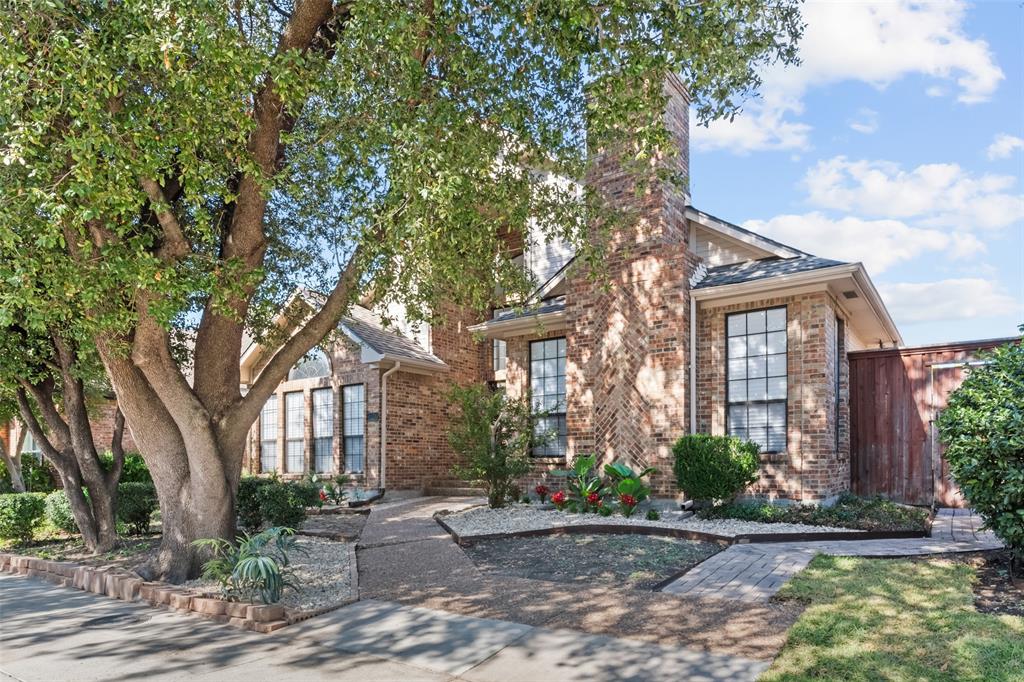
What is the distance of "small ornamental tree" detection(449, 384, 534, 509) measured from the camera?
11.8 metres

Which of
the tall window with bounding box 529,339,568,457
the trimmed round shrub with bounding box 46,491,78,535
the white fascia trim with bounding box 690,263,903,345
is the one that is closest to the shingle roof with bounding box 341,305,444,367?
the tall window with bounding box 529,339,568,457

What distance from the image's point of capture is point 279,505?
1000 centimetres

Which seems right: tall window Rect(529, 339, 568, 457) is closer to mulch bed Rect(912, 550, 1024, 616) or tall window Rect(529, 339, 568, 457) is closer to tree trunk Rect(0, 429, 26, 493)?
mulch bed Rect(912, 550, 1024, 616)

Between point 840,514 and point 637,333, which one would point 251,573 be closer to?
point 840,514

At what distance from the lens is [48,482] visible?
683 inches

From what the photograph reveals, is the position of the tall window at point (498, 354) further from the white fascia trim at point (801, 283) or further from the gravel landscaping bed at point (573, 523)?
the white fascia trim at point (801, 283)

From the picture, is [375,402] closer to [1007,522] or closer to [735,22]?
[735,22]

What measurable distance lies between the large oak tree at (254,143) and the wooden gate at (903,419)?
631cm

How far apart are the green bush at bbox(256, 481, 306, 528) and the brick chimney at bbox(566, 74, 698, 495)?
5004 millimetres

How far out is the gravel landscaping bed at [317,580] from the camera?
6.35 m

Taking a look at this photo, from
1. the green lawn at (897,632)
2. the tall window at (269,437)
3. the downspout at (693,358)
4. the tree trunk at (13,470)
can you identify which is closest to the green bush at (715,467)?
the downspout at (693,358)

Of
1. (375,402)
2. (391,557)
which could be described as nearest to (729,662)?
(391,557)

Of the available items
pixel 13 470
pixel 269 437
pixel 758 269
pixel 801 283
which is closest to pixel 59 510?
pixel 13 470

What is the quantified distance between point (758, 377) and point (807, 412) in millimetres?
968
